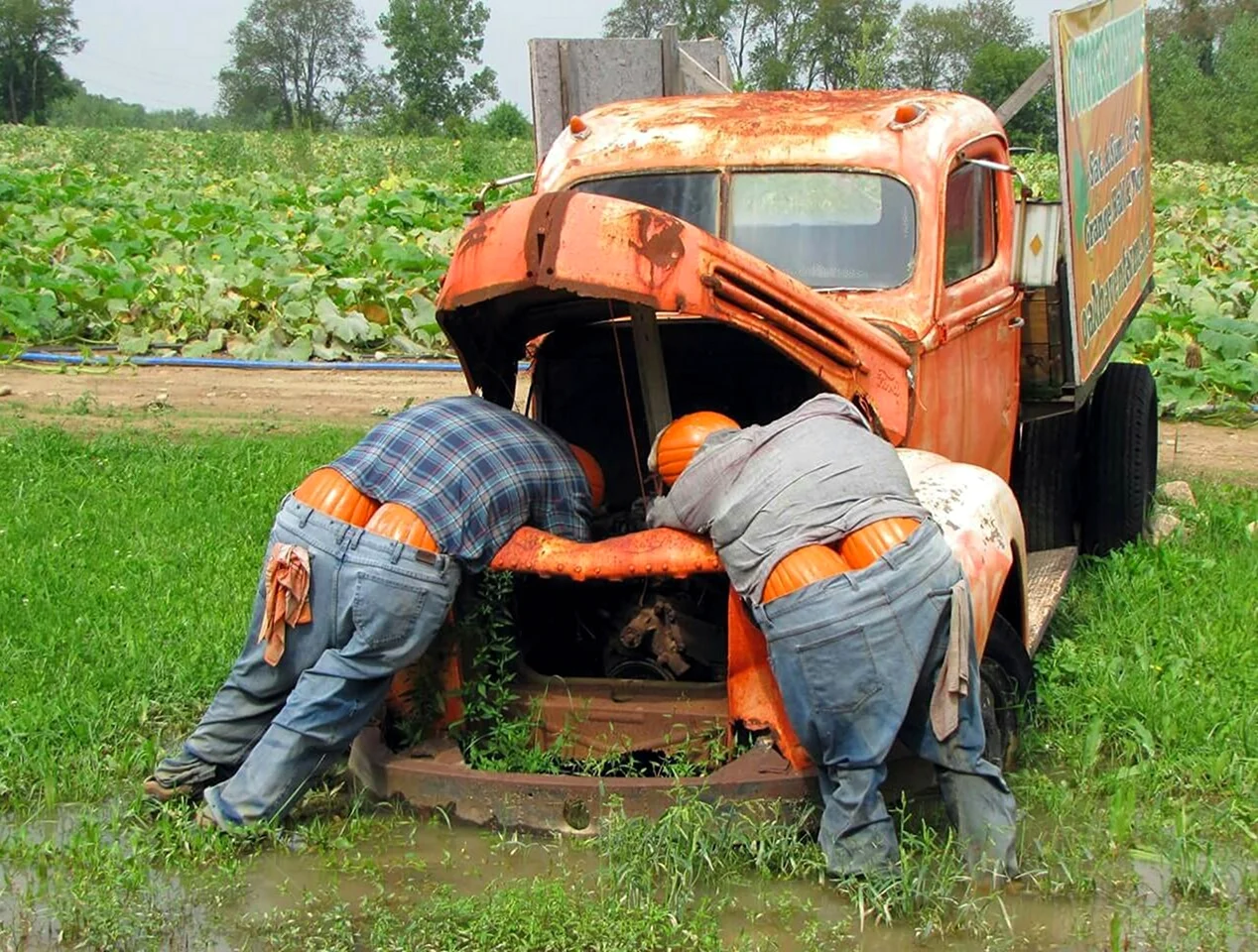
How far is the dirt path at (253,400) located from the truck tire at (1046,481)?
9.54 ft

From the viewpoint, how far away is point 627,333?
21.2ft

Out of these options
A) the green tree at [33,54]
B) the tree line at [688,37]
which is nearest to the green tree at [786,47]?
the tree line at [688,37]

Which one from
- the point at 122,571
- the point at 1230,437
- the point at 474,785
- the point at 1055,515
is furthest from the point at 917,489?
the point at 1230,437

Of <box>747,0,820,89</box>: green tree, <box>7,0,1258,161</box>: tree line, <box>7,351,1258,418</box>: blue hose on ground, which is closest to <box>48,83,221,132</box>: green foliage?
<box>7,0,1258,161</box>: tree line

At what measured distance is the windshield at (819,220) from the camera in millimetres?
6242

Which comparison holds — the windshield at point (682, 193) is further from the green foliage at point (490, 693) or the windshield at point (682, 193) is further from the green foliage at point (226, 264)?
the green foliage at point (226, 264)

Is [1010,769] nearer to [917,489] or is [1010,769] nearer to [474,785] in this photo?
[917,489]

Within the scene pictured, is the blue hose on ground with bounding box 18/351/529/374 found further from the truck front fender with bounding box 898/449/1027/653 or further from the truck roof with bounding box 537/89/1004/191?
the truck front fender with bounding box 898/449/1027/653

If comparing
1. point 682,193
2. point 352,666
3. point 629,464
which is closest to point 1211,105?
point 682,193

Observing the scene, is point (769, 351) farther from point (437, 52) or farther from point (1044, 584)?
point (437, 52)

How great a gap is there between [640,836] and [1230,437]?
8.83 meters

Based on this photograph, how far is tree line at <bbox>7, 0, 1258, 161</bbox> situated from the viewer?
1454 inches

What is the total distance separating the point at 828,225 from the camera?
20.8ft

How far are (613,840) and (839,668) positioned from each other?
841 millimetres
